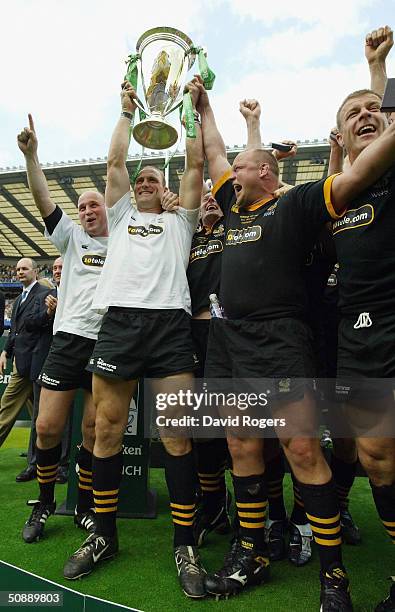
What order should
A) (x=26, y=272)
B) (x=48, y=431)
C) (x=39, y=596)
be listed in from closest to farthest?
(x=39, y=596), (x=48, y=431), (x=26, y=272)

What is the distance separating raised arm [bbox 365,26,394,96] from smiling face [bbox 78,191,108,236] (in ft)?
5.86

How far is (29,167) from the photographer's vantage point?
2.93 metres

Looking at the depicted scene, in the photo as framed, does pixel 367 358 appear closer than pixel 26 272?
Yes

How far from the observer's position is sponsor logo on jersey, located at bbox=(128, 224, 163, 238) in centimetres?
264

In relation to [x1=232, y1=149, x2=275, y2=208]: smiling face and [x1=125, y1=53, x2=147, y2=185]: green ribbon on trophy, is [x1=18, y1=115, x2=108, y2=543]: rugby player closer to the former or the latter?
[x1=125, y1=53, x2=147, y2=185]: green ribbon on trophy

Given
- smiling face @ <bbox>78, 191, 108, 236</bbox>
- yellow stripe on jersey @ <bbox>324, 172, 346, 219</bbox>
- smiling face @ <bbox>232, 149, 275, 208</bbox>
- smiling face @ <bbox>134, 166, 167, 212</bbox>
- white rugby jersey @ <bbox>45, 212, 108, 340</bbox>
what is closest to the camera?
yellow stripe on jersey @ <bbox>324, 172, 346, 219</bbox>

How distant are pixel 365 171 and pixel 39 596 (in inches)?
74.8

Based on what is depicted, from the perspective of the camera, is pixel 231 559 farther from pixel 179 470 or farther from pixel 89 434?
pixel 89 434

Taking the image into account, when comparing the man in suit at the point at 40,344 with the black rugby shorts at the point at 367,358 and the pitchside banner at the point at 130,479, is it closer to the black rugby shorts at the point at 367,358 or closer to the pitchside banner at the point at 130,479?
the pitchside banner at the point at 130,479

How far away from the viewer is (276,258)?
2193 millimetres

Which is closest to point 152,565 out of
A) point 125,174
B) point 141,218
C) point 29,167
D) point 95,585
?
point 95,585

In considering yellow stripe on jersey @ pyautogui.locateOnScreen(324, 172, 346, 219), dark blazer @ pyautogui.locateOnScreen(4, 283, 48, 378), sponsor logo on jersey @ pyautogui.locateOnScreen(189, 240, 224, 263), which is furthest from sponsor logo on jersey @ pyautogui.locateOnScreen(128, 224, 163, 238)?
dark blazer @ pyautogui.locateOnScreen(4, 283, 48, 378)

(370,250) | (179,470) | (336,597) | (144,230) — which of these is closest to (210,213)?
(144,230)

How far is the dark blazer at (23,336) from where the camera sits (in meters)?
4.43
